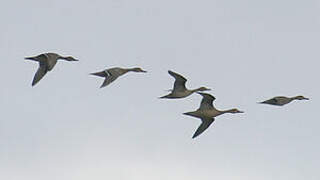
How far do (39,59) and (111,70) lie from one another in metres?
3.25

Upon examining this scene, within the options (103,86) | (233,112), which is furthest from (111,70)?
(233,112)

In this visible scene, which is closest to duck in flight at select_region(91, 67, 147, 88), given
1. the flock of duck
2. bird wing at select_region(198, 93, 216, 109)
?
the flock of duck

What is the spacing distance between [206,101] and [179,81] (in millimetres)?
1603

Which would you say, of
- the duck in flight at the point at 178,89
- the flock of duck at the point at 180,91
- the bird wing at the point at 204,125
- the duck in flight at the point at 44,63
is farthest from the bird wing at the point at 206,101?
the duck in flight at the point at 44,63

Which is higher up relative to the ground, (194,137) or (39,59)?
(39,59)

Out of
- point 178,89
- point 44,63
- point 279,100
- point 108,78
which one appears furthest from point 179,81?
point 44,63

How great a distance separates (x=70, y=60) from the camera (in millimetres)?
58438

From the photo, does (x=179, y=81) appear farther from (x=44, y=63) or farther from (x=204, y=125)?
(x=44, y=63)

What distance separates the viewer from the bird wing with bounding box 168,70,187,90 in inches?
2195

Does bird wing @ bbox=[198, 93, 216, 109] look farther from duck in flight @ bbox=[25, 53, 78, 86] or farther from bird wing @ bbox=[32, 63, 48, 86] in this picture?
bird wing @ bbox=[32, 63, 48, 86]

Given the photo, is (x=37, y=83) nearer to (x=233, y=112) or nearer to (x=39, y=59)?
(x=39, y=59)

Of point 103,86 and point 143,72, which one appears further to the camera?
point 143,72

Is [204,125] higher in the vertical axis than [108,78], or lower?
lower

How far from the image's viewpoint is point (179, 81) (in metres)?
56.1
